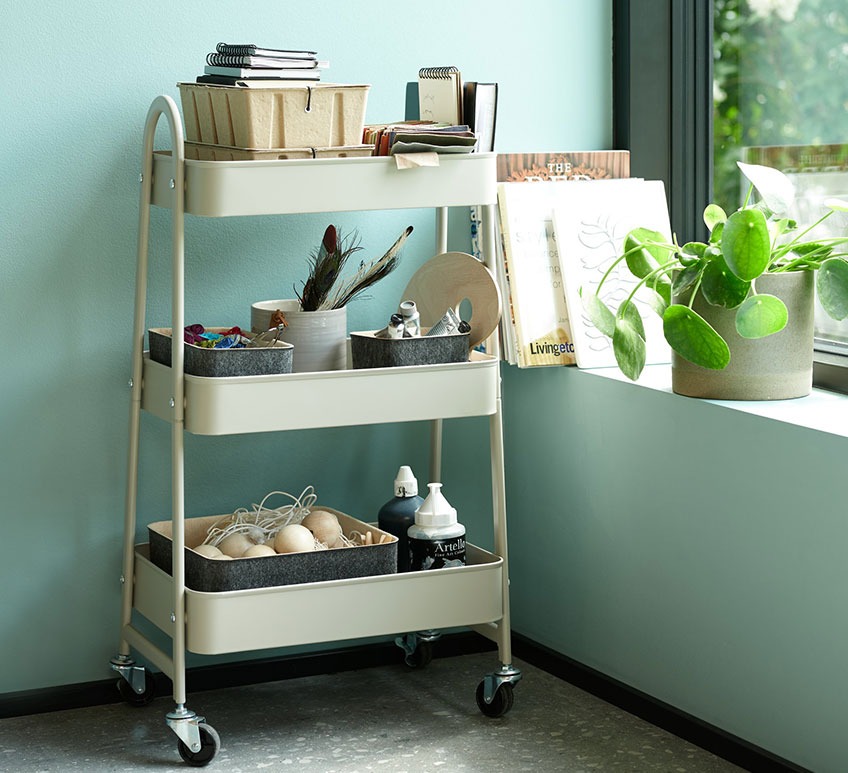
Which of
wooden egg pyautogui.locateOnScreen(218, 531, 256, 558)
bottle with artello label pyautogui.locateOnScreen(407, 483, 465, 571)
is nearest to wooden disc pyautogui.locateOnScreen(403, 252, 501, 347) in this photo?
bottle with artello label pyautogui.locateOnScreen(407, 483, 465, 571)

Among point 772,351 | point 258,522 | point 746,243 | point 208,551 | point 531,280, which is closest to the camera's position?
point 746,243

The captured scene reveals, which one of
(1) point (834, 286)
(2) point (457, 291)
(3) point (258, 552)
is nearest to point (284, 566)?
(3) point (258, 552)

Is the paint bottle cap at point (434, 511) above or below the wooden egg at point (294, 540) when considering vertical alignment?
above

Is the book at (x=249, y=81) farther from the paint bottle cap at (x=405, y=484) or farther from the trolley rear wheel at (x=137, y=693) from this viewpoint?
the trolley rear wheel at (x=137, y=693)

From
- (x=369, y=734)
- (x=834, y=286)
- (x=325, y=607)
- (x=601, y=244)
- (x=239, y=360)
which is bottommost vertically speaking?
(x=369, y=734)

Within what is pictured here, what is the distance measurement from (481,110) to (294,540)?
2.50 ft

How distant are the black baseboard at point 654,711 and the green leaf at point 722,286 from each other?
666 millimetres

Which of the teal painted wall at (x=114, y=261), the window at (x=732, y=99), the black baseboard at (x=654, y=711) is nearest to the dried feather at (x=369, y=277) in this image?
the teal painted wall at (x=114, y=261)

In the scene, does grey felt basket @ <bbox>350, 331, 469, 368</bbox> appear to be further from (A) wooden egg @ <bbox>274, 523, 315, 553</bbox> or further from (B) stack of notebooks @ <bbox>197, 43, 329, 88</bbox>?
(B) stack of notebooks @ <bbox>197, 43, 329, 88</bbox>

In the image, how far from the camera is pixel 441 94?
211cm

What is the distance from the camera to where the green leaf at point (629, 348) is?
199 centimetres

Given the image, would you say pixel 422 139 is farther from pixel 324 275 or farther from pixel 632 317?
pixel 632 317

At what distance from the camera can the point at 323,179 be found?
1.93 m

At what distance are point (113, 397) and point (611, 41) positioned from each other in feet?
3.79
